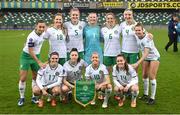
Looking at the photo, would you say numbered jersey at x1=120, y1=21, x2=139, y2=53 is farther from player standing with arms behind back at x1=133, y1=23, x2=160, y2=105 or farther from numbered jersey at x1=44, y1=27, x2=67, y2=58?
numbered jersey at x1=44, y1=27, x2=67, y2=58

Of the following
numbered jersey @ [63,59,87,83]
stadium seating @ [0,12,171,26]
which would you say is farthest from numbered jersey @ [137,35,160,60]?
stadium seating @ [0,12,171,26]

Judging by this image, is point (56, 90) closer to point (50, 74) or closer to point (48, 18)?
point (50, 74)

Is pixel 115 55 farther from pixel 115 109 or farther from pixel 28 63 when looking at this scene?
pixel 28 63

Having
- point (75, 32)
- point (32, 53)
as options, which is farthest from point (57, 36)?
point (32, 53)

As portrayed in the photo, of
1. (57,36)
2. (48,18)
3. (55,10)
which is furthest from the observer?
(55,10)

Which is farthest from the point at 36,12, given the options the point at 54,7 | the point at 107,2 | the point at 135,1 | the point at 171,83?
the point at 171,83

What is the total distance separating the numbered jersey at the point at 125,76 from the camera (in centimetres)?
742

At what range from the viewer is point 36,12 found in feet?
157

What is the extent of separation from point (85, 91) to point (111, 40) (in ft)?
4.73

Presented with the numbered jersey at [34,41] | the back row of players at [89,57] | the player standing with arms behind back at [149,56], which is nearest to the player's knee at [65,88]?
the back row of players at [89,57]

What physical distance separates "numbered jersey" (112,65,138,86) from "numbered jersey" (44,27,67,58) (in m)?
1.19

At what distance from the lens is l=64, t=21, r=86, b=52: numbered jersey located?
7906 millimetres

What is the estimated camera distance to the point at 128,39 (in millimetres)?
7891

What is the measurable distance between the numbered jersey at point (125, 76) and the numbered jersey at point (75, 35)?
1013 mm
